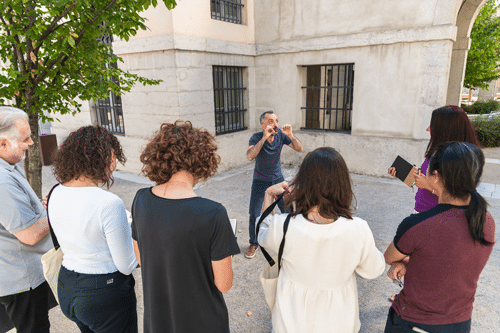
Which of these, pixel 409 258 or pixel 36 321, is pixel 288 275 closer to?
pixel 409 258

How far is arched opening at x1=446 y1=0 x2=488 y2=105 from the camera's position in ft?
27.5

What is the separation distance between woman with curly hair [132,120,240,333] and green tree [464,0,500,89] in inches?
661

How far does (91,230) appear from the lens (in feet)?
5.50

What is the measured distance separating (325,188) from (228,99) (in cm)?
729

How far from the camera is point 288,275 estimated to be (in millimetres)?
1715

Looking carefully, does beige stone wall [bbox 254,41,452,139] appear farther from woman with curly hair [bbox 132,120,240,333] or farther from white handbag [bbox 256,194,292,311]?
woman with curly hair [bbox 132,120,240,333]

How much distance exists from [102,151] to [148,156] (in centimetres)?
41

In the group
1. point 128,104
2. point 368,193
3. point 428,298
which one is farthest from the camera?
point 128,104

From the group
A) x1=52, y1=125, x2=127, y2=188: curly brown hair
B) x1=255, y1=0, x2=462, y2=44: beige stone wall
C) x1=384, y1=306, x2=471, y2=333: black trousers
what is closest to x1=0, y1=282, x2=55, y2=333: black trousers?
x1=52, y1=125, x2=127, y2=188: curly brown hair

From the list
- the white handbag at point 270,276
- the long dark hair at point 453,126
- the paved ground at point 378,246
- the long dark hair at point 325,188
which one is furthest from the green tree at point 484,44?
the white handbag at point 270,276

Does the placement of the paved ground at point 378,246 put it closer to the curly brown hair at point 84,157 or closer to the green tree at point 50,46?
the curly brown hair at point 84,157

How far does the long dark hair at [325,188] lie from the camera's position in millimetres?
1539

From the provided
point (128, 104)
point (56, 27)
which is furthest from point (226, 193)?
point (56, 27)

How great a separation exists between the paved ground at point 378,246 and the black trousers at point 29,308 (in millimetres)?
904
